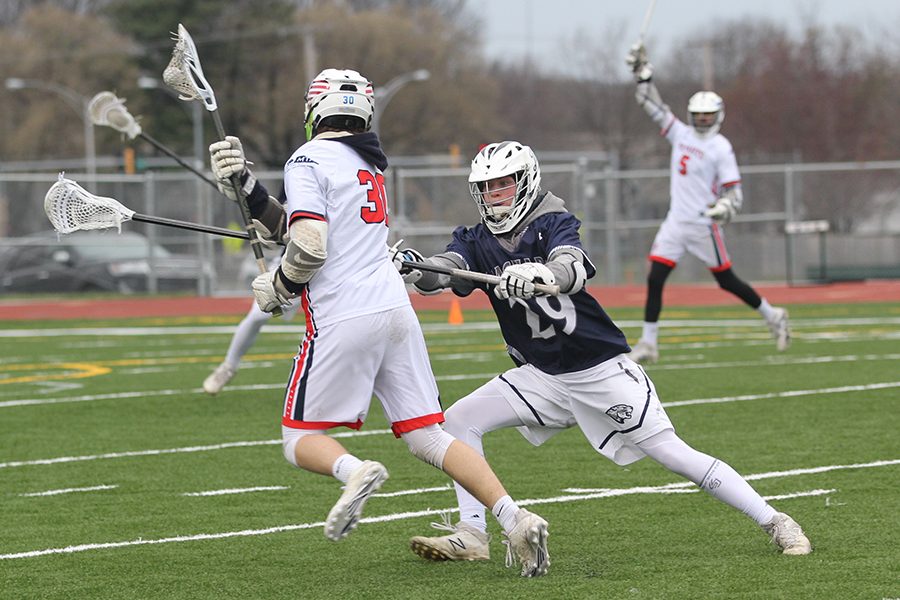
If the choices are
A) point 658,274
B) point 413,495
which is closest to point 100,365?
point 658,274

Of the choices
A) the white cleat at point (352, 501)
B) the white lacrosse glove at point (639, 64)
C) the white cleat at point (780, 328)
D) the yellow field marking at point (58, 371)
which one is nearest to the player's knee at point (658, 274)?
the white cleat at point (780, 328)

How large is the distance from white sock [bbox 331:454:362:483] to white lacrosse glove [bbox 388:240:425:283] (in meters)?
0.87

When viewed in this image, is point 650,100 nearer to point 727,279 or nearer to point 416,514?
point 727,279

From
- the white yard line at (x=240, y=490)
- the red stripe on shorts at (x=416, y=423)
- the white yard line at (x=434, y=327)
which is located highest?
the red stripe on shorts at (x=416, y=423)

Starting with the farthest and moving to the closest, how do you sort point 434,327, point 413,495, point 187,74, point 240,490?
point 434,327, point 240,490, point 413,495, point 187,74

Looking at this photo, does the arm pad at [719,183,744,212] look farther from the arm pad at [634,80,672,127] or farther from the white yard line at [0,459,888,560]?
the white yard line at [0,459,888,560]

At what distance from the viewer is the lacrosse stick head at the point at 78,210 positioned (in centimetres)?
652

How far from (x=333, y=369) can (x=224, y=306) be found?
59.9ft

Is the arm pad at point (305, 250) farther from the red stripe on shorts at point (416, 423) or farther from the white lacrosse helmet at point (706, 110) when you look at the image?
→ the white lacrosse helmet at point (706, 110)

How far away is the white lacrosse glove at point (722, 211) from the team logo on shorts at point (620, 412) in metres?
7.42

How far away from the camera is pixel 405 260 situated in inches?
251

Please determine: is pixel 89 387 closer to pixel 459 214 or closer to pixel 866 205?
pixel 459 214

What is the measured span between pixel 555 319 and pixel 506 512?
2.65ft

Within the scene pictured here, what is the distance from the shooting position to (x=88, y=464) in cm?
→ 873
